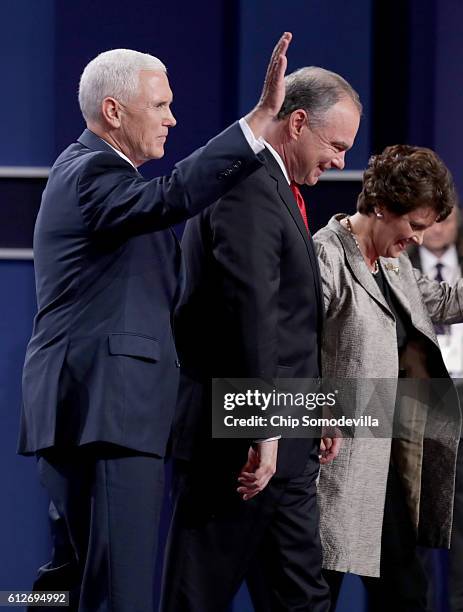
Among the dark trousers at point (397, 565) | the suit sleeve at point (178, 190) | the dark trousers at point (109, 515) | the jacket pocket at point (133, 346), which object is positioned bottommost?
the dark trousers at point (397, 565)

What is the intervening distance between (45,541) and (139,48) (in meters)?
1.39

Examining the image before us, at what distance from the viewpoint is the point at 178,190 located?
186cm

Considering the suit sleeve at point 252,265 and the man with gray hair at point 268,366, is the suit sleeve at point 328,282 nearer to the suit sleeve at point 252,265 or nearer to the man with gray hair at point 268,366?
the man with gray hair at point 268,366

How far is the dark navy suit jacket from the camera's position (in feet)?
6.31

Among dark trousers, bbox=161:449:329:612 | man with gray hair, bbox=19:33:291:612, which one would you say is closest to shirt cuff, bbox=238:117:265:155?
man with gray hair, bbox=19:33:291:612

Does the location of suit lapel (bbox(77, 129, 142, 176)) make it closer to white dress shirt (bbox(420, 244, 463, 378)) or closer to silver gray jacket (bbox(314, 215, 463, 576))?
silver gray jacket (bbox(314, 215, 463, 576))

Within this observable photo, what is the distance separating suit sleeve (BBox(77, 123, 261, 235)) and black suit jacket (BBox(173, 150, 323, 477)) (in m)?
0.23

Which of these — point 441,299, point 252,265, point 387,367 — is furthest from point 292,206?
point 441,299

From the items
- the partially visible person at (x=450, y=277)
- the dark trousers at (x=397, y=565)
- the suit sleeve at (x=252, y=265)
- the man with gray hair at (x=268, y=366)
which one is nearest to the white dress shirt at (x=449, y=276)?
the partially visible person at (x=450, y=277)

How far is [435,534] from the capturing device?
8.20 feet

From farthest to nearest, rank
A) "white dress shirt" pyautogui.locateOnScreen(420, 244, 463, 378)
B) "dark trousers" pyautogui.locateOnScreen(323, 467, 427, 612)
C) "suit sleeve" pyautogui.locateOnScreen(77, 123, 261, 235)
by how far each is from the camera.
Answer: "white dress shirt" pyautogui.locateOnScreen(420, 244, 463, 378)
"dark trousers" pyautogui.locateOnScreen(323, 467, 427, 612)
"suit sleeve" pyautogui.locateOnScreen(77, 123, 261, 235)

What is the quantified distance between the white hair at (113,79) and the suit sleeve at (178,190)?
245 mm

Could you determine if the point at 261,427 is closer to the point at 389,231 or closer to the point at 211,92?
the point at 389,231

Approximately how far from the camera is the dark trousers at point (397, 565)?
8.14ft
